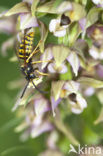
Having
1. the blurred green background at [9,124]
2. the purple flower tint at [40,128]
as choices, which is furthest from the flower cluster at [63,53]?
the blurred green background at [9,124]

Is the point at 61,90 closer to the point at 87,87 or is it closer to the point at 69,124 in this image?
the point at 87,87

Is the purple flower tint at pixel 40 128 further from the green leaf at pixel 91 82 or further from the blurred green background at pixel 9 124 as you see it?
the green leaf at pixel 91 82

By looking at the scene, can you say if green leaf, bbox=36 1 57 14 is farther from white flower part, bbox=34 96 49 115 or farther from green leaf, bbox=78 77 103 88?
white flower part, bbox=34 96 49 115

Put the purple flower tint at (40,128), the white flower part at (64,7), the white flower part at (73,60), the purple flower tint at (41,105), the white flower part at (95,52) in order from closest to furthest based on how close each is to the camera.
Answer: the white flower part at (64,7) < the white flower part at (73,60) < the white flower part at (95,52) < the purple flower tint at (41,105) < the purple flower tint at (40,128)

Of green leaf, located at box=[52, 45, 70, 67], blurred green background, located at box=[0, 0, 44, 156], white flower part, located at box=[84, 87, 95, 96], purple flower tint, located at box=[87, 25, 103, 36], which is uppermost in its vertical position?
purple flower tint, located at box=[87, 25, 103, 36]

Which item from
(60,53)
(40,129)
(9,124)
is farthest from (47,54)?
(9,124)

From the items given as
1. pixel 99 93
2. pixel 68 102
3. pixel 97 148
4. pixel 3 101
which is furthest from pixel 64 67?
pixel 3 101

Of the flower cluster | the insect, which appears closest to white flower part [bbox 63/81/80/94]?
the flower cluster
